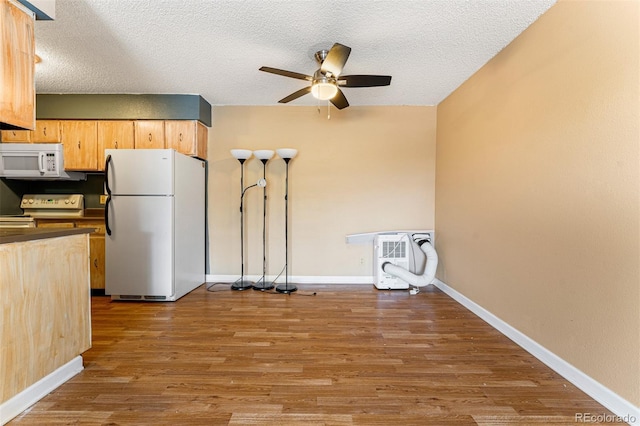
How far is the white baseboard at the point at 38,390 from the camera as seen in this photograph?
4.67ft

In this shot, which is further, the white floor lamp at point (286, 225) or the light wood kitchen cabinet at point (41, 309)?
the white floor lamp at point (286, 225)

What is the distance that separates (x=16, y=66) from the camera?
1.67m

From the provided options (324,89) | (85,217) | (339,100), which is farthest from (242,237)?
(324,89)

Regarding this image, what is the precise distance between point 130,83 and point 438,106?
3.83m

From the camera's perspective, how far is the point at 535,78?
214 centimetres

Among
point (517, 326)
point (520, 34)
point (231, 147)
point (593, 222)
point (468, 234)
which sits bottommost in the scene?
point (517, 326)

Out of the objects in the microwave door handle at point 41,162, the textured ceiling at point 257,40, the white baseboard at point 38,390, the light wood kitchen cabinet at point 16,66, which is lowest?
the white baseboard at point 38,390

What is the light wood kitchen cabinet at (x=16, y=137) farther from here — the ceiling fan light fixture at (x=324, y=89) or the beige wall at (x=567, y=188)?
the beige wall at (x=567, y=188)

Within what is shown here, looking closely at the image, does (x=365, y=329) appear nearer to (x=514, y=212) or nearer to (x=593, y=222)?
(x=514, y=212)

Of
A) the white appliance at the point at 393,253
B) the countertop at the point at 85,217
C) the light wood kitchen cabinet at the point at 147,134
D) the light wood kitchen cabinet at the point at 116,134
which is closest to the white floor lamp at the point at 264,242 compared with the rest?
the light wood kitchen cabinet at the point at 147,134

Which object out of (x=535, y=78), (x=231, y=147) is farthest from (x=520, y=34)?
(x=231, y=147)

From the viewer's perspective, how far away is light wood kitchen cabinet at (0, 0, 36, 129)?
5.25ft

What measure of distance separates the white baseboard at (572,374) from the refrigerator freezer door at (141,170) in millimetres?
3464

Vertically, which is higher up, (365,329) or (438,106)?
(438,106)
